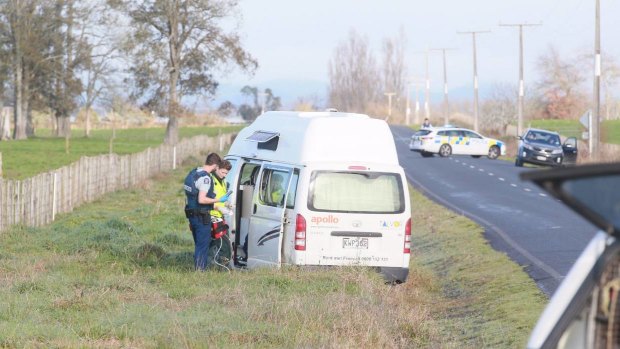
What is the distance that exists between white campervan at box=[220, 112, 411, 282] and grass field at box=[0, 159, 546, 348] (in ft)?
1.20

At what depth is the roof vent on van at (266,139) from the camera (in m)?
16.3

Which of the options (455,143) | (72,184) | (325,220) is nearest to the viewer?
(325,220)

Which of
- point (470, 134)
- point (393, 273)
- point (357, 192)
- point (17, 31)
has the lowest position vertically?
point (393, 273)

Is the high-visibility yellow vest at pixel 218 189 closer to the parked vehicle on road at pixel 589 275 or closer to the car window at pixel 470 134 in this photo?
the parked vehicle on road at pixel 589 275

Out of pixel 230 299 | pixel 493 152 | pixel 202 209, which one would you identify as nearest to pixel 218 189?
pixel 202 209

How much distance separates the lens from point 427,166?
5009 cm

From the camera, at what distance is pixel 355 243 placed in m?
14.9

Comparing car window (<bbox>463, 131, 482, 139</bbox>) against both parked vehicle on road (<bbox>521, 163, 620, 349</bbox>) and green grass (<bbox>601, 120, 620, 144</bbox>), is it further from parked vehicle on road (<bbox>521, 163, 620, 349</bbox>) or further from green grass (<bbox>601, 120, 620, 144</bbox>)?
parked vehicle on road (<bbox>521, 163, 620, 349</bbox>)

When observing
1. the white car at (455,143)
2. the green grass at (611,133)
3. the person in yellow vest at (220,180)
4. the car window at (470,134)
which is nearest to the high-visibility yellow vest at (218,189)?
the person in yellow vest at (220,180)

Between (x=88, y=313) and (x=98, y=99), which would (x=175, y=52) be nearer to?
(x=98, y=99)

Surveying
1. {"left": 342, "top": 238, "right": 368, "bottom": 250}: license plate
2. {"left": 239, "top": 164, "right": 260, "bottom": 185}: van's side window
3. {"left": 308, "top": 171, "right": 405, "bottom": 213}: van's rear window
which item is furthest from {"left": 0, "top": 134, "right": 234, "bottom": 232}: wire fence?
{"left": 342, "top": 238, "right": 368, "bottom": 250}: license plate

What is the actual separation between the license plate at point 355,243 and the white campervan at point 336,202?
0.01 m

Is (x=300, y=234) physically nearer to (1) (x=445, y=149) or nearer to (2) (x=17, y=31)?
(1) (x=445, y=149)

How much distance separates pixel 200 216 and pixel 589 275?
1209 cm
